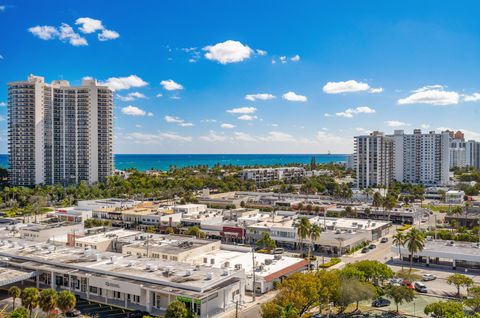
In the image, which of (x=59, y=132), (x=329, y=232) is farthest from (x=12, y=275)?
(x=59, y=132)

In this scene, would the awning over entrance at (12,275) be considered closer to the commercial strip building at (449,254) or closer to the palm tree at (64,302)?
the palm tree at (64,302)

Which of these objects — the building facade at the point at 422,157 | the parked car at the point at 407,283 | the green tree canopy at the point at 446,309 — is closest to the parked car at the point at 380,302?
the parked car at the point at 407,283

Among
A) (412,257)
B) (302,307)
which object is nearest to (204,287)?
(302,307)

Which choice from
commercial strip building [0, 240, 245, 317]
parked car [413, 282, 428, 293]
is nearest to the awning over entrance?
commercial strip building [0, 240, 245, 317]

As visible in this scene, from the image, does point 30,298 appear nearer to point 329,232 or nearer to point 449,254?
point 329,232

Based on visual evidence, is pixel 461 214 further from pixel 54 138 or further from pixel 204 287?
pixel 54 138
